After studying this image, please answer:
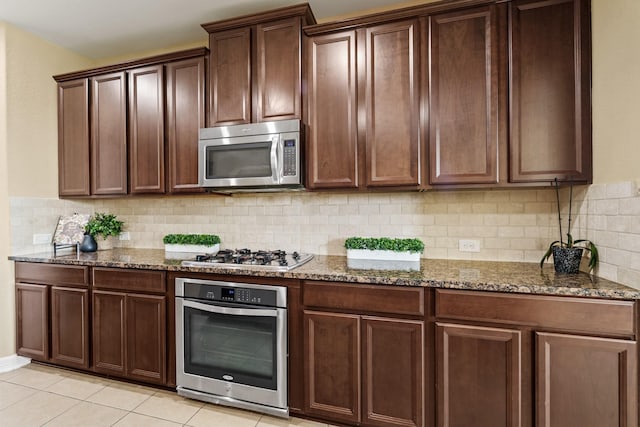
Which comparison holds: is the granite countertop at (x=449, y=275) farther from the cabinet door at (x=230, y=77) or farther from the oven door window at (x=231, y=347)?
the cabinet door at (x=230, y=77)

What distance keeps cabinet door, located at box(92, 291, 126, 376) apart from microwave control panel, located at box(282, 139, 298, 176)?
1.56 metres

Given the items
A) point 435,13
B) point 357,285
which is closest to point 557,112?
point 435,13

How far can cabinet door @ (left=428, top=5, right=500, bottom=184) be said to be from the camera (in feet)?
6.40

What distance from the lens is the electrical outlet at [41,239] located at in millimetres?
2883

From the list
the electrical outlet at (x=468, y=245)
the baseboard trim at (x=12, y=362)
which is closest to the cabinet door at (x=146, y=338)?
the baseboard trim at (x=12, y=362)

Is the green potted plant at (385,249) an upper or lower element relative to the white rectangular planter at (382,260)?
upper

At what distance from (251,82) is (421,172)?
1.42m

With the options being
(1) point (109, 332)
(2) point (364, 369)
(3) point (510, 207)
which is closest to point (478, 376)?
(2) point (364, 369)

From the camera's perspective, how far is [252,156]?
232 cm

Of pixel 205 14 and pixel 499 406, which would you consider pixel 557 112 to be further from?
pixel 205 14

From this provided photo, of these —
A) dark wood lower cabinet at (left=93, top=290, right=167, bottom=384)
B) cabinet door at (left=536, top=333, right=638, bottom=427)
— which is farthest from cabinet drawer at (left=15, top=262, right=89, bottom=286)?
cabinet door at (left=536, top=333, right=638, bottom=427)

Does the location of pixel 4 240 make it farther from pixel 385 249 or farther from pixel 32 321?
pixel 385 249

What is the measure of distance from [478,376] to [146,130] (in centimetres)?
302

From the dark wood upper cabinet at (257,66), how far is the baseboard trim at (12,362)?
8.59 ft
